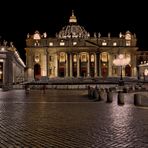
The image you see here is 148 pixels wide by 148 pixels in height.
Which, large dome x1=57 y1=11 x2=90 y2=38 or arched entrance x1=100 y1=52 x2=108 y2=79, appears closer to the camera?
arched entrance x1=100 y1=52 x2=108 y2=79

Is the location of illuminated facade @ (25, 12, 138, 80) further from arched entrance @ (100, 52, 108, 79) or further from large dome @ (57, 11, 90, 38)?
large dome @ (57, 11, 90, 38)

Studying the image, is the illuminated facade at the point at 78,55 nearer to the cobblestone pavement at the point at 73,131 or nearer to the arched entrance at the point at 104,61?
the arched entrance at the point at 104,61

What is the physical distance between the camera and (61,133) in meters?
13.3

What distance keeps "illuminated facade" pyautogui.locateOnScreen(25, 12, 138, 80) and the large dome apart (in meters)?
5.47

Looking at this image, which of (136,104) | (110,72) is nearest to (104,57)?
(110,72)

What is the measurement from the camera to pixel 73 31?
552ft

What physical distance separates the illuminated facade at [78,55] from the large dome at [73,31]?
5467 mm

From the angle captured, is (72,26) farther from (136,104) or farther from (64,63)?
(136,104)

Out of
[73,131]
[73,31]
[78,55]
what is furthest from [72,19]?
[73,131]

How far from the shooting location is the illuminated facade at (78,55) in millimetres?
153375

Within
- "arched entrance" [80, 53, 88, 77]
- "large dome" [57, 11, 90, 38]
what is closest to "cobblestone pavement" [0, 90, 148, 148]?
"arched entrance" [80, 53, 88, 77]

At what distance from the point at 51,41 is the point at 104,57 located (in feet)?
66.1

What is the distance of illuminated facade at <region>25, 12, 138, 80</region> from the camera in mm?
153375

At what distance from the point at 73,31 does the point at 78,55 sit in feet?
55.6
